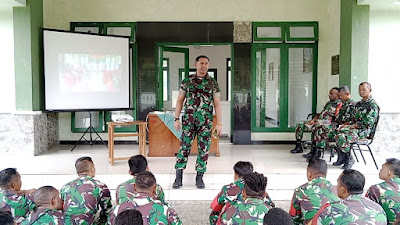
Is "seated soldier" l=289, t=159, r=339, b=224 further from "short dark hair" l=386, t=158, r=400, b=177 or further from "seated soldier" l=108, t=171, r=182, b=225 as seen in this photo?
"seated soldier" l=108, t=171, r=182, b=225

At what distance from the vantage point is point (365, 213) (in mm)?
2076

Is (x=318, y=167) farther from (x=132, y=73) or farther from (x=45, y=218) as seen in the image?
(x=132, y=73)

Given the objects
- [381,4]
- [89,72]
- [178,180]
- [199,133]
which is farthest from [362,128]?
[89,72]

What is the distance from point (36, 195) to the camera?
2.53m

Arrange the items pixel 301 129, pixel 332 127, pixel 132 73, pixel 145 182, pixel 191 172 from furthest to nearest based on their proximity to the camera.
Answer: pixel 132 73 < pixel 301 129 < pixel 332 127 < pixel 191 172 < pixel 145 182

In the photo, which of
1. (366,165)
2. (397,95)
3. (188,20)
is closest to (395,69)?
Result: (397,95)

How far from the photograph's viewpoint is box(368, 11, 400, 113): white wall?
6.63 metres

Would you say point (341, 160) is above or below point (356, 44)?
below

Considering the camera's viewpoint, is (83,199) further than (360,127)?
No

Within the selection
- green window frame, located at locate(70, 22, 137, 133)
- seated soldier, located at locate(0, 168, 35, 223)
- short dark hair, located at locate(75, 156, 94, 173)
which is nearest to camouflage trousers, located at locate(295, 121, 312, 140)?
green window frame, located at locate(70, 22, 137, 133)

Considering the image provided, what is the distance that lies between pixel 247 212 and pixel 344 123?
429 centimetres

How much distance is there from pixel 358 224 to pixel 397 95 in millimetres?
5409

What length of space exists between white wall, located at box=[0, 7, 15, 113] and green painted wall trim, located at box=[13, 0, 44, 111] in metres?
0.62

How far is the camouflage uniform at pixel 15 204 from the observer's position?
285 centimetres
